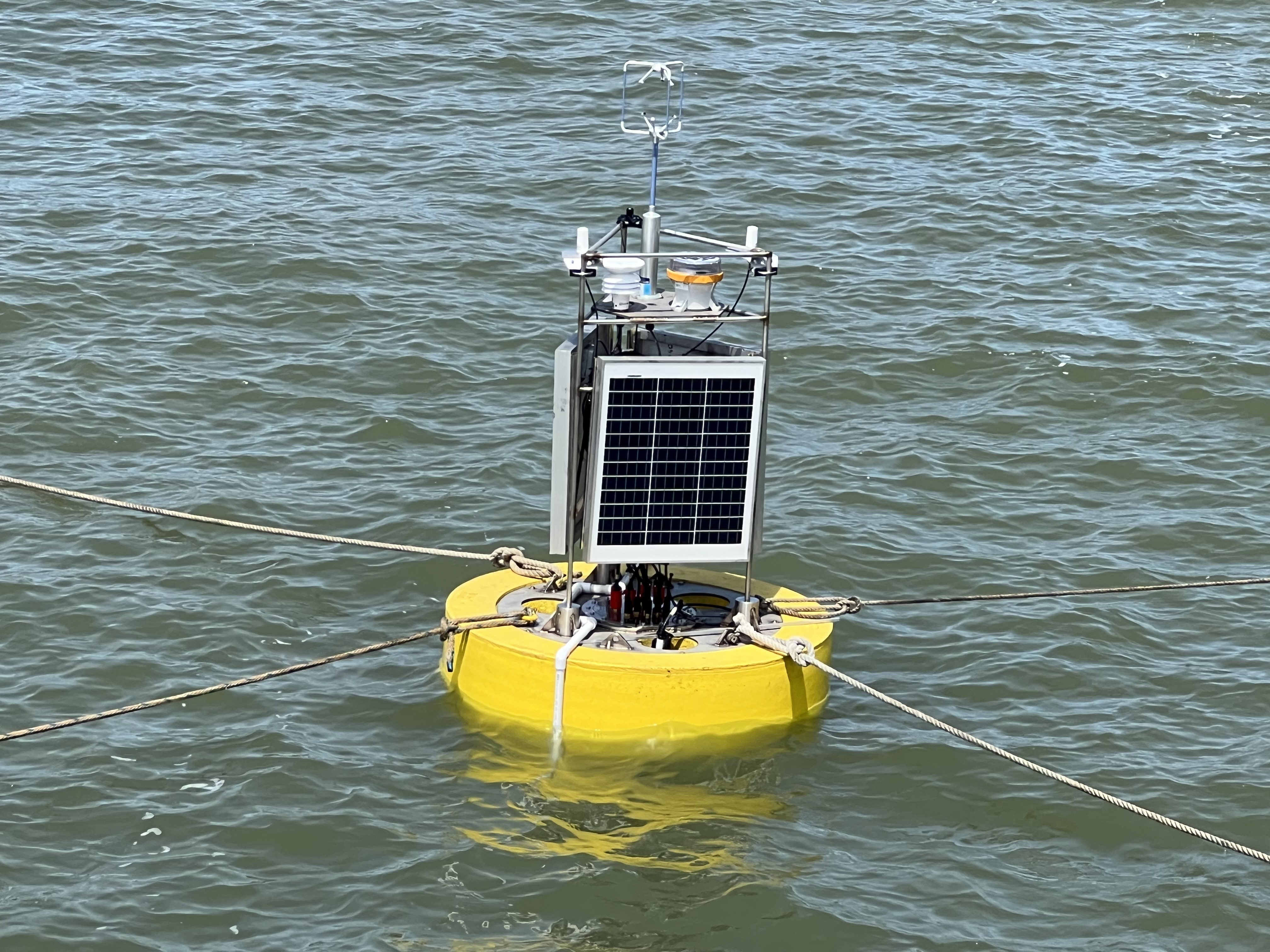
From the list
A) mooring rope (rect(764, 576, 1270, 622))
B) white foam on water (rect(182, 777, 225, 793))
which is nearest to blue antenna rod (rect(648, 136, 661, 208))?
mooring rope (rect(764, 576, 1270, 622))

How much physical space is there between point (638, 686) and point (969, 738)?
195cm

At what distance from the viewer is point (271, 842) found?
10922 millimetres

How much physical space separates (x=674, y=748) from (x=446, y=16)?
57.2ft

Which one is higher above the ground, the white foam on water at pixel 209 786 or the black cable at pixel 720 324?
the black cable at pixel 720 324

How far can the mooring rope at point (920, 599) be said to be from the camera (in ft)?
40.5

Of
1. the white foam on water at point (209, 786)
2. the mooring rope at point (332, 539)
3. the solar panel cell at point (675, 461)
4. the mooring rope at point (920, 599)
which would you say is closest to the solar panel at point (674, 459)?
the solar panel cell at point (675, 461)

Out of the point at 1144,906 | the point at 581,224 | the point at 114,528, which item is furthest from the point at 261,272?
the point at 1144,906

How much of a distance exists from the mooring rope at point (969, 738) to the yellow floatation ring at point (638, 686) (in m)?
0.09

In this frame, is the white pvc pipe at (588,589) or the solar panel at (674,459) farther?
the white pvc pipe at (588,589)

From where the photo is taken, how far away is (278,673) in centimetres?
1152

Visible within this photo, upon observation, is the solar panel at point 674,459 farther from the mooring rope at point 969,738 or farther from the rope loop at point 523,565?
the rope loop at point 523,565

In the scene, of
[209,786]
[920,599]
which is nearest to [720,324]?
[920,599]

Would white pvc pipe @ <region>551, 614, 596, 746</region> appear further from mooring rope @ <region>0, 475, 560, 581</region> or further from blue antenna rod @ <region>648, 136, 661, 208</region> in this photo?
blue antenna rod @ <region>648, 136, 661, 208</region>

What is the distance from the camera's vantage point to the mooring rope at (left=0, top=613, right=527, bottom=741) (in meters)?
11.0
